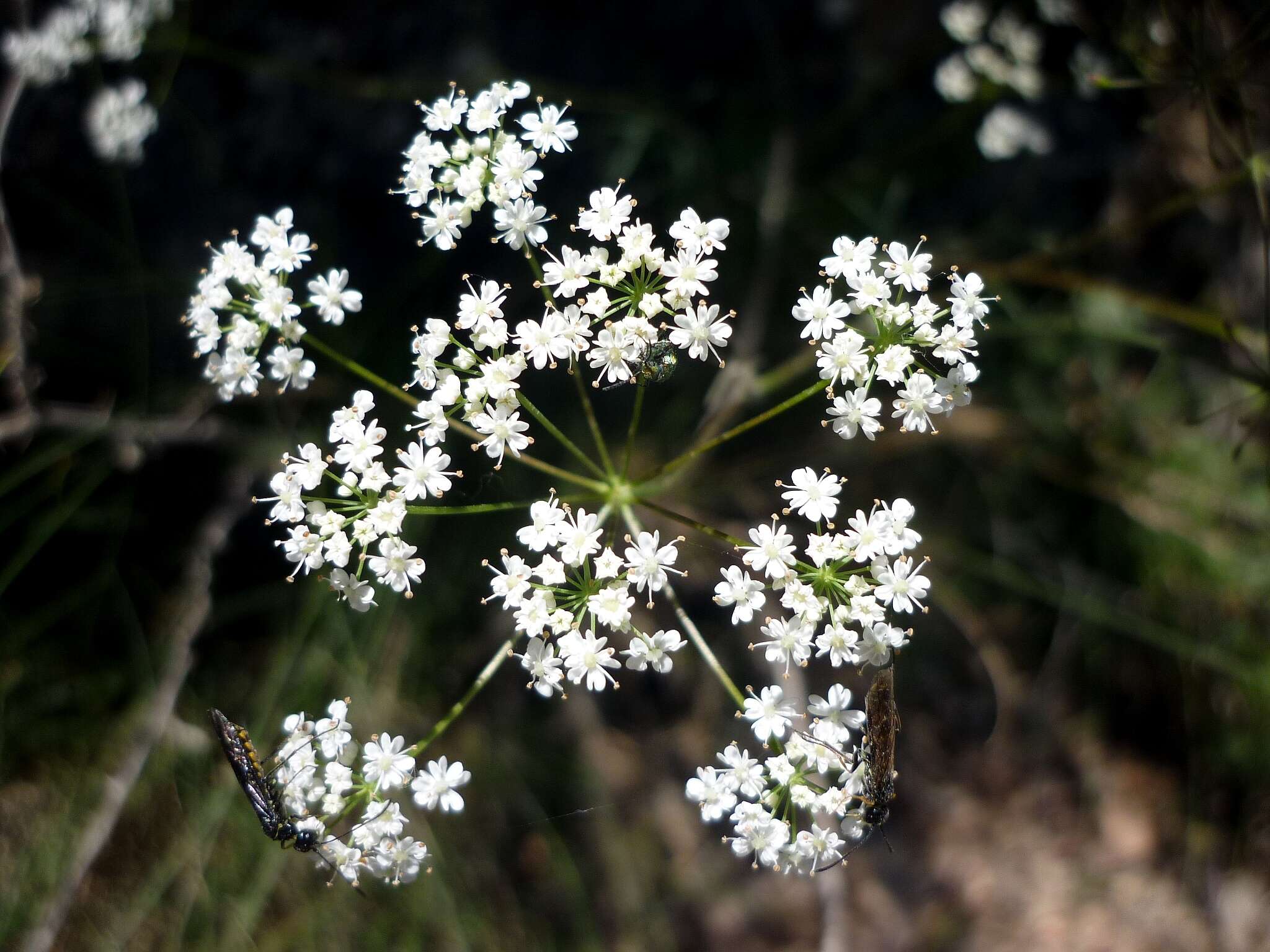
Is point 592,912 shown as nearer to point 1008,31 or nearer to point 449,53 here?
point 449,53

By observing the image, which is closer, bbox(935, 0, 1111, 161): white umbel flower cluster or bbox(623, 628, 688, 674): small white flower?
bbox(623, 628, 688, 674): small white flower

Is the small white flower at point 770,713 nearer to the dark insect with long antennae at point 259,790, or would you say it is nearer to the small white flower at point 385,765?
the small white flower at point 385,765

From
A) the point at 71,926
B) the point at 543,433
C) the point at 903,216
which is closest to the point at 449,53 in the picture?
the point at 543,433

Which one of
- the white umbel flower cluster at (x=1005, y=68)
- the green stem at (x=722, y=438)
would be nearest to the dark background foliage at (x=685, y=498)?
the white umbel flower cluster at (x=1005, y=68)

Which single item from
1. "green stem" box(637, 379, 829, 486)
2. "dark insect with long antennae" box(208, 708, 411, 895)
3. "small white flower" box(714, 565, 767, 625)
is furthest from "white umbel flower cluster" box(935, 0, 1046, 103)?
"dark insect with long antennae" box(208, 708, 411, 895)

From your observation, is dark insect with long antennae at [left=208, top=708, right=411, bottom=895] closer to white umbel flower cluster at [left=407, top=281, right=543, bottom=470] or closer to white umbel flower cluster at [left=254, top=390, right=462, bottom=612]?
white umbel flower cluster at [left=254, top=390, right=462, bottom=612]

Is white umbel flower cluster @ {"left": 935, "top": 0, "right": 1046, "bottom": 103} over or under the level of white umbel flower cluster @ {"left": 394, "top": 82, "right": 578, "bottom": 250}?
over

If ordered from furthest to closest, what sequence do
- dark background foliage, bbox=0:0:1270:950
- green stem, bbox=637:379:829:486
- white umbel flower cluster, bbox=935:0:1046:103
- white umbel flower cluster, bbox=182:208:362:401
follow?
white umbel flower cluster, bbox=935:0:1046:103, dark background foliage, bbox=0:0:1270:950, white umbel flower cluster, bbox=182:208:362:401, green stem, bbox=637:379:829:486

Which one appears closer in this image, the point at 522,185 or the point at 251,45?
the point at 522,185

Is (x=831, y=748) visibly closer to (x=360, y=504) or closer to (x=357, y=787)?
(x=357, y=787)
